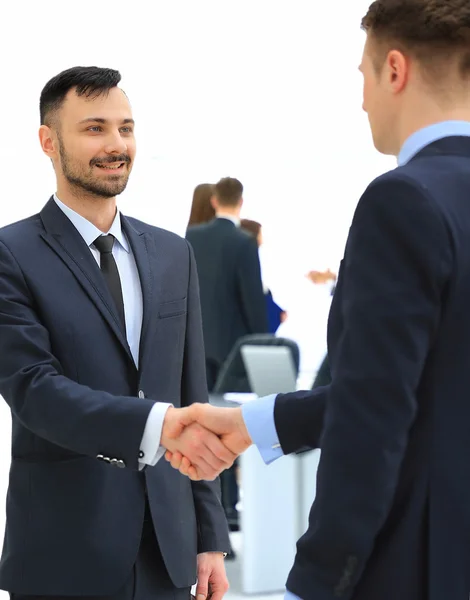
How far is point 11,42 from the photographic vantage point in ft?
27.1

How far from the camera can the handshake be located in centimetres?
193

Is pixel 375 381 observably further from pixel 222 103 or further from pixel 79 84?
pixel 222 103

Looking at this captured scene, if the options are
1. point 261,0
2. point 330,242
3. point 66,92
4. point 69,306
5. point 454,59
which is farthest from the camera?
point 330,242

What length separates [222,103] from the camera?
10.9 m

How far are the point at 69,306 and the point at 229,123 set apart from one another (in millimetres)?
10181

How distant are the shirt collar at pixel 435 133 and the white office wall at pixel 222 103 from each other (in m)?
3.87

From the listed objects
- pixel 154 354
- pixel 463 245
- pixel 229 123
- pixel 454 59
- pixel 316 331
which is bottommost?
pixel 316 331

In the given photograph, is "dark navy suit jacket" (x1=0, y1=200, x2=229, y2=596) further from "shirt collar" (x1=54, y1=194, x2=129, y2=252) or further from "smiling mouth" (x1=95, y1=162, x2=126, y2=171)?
"smiling mouth" (x1=95, y1=162, x2=126, y2=171)

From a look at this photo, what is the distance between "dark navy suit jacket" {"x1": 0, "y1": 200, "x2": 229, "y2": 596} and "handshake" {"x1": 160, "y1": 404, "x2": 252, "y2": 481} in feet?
0.14

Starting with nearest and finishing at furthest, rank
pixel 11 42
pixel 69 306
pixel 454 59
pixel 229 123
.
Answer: pixel 454 59, pixel 69 306, pixel 11 42, pixel 229 123

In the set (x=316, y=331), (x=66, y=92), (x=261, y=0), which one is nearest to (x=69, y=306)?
(x=66, y=92)

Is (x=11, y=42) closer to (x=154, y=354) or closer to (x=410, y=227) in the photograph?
(x=154, y=354)

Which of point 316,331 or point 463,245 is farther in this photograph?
point 316,331

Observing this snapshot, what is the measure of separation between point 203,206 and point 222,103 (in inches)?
229
